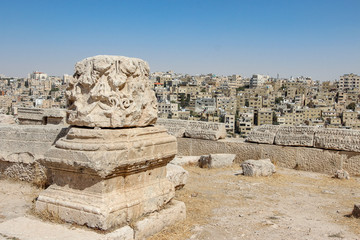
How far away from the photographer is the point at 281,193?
5.80 metres

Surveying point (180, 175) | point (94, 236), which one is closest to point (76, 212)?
point (94, 236)

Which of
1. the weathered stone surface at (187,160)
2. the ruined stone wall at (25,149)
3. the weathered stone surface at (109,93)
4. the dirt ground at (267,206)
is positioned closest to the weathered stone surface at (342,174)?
the dirt ground at (267,206)

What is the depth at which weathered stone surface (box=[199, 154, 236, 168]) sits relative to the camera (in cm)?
775

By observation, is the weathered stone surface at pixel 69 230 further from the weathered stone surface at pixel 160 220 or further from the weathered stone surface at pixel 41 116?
the weathered stone surface at pixel 41 116

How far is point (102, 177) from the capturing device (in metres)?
3.53

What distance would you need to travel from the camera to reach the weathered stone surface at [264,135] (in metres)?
7.85

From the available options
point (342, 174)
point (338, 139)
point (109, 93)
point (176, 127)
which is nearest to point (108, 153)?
point (109, 93)

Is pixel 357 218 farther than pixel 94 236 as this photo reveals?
Yes

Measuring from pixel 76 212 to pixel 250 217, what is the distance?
2135mm

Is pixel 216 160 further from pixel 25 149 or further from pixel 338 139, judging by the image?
pixel 25 149

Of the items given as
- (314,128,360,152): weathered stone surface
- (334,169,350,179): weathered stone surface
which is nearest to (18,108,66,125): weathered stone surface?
(314,128,360,152): weathered stone surface

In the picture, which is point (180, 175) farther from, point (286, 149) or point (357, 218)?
point (286, 149)

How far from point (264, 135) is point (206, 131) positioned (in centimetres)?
137

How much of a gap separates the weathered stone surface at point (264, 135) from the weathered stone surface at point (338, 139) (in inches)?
36.1
